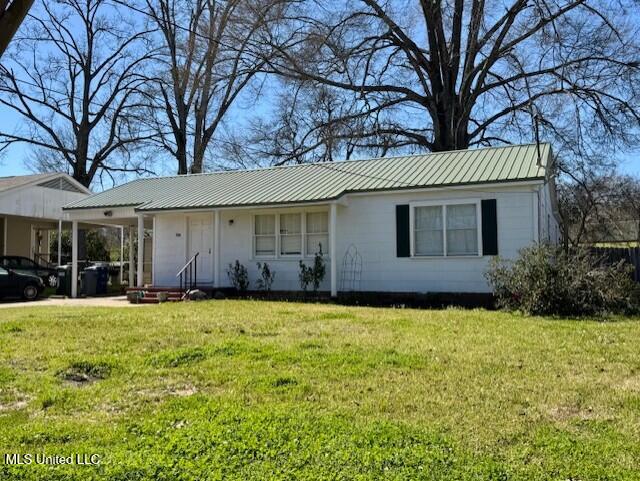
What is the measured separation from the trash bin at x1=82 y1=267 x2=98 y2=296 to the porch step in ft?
12.4

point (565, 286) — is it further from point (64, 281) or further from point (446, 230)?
point (64, 281)

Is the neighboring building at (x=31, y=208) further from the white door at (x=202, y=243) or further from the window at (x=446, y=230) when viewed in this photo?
the window at (x=446, y=230)

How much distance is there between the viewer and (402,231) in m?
15.1

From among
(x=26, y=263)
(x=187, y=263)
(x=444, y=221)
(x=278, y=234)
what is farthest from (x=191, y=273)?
(x=26, y=263)

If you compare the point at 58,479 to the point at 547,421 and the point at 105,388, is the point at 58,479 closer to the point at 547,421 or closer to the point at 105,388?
the point at 105,388

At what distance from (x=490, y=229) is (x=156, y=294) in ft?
31.4

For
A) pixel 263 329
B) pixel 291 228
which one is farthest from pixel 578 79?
pixel 263 329

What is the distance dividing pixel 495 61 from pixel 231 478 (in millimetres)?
25539

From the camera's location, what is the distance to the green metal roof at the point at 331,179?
14.7 m

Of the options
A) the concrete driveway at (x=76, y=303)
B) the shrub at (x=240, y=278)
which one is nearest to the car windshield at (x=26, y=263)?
the concrete driveway at (x=76, y=303)

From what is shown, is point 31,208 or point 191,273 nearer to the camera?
point 191,273

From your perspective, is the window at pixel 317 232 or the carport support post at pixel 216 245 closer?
the window at pixel 317 232

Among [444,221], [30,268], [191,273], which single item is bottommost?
[191,273]

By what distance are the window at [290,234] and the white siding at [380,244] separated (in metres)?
0.26
